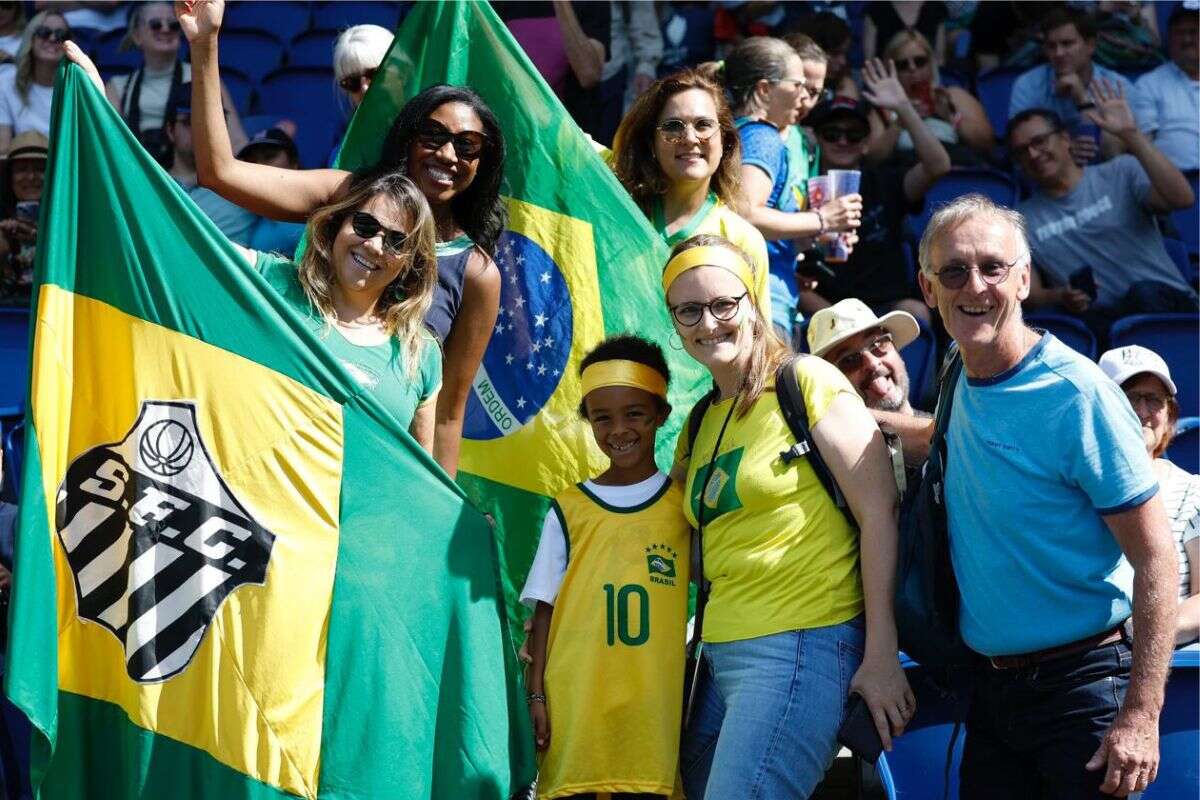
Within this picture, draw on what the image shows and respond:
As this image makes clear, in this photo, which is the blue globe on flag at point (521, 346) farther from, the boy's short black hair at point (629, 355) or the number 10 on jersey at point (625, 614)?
the number 10 on jersey at point (625, 614)

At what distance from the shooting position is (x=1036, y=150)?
774cm

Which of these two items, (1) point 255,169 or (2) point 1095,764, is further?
(1) point 255,169

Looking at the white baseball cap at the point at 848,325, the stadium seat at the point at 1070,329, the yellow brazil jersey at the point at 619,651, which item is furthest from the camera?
the stadium seat at the point at 1070,329

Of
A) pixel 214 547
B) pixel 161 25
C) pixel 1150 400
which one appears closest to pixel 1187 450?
pixel 1150 400

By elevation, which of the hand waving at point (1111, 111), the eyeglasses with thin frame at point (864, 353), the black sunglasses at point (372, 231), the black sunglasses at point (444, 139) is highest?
the hand waving at point (1111, 111)

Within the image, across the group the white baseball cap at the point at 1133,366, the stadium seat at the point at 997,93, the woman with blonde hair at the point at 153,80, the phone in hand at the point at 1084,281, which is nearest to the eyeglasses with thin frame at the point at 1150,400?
the white baseball cap at the point at 1133,366

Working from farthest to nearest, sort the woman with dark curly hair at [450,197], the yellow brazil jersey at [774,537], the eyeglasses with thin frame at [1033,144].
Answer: the eyeglasses with thin frame at [1033,144] → the woman with dark curly hair at [450,197] → the yellow brazil jersey at [774,537]

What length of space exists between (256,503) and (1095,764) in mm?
1941

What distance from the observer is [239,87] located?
9.70m

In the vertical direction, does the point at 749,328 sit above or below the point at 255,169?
below

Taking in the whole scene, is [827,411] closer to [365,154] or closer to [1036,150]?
[365,154]

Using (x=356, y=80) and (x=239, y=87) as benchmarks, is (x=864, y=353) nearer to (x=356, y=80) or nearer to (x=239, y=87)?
(x=356, y=80)

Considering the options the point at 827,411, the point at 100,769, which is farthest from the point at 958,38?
the point at 100,769

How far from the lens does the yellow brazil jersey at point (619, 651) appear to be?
3.67m
